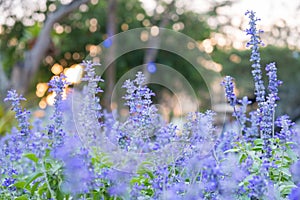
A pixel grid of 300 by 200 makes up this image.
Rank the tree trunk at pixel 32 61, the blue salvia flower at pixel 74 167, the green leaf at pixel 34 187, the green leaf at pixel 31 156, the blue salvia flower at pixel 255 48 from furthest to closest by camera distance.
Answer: the tree trunk at pixel 32 61
the blue salvia flower at pixel 255 48
the green leaf at pixel 34 187
the green leaf at pixel 31 156
the blue salvia flower at pixel 74 167

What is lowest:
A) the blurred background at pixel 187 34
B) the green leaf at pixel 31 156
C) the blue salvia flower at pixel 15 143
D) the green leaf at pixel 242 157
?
the green leaf at pixel 31 156

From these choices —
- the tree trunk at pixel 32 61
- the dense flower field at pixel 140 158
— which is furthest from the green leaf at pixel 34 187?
the tree trunk at pixel 32 61

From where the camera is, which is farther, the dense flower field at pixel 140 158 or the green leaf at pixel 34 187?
the green leaf at pixel 34 187

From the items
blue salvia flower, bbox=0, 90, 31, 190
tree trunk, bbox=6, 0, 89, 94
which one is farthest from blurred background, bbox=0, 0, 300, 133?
blue salvia flower, bbox=0, 90, 31, 190

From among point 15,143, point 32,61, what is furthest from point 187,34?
point 15,143

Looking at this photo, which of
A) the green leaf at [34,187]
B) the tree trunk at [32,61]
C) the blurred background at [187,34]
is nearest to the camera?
the green leaf at [34,187]

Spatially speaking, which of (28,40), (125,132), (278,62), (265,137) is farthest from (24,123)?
(278,62)

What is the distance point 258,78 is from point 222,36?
65.0 ft

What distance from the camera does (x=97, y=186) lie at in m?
1.92

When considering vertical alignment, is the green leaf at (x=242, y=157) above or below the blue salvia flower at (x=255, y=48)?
below

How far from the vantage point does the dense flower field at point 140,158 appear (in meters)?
1.87

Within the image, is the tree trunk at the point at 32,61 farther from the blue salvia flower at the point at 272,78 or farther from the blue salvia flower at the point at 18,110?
the blue salvia flower at the point at 272,78

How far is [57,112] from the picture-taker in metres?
2.17

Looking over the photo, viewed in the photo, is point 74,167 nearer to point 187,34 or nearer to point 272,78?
point 272,78
